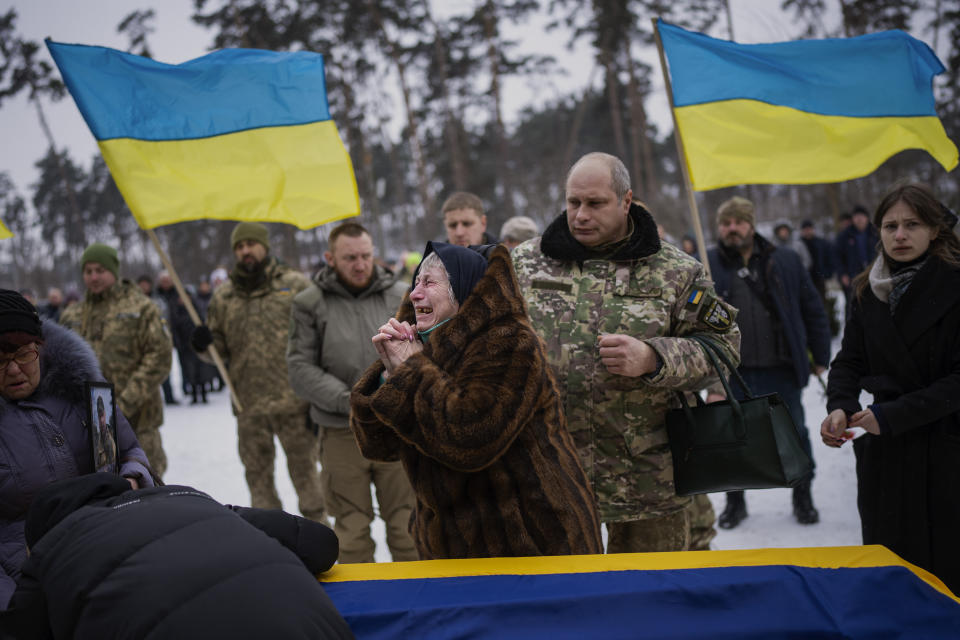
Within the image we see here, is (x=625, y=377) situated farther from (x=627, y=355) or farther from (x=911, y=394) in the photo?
(x=911, y=394)

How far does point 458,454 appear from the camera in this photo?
84.2 inches

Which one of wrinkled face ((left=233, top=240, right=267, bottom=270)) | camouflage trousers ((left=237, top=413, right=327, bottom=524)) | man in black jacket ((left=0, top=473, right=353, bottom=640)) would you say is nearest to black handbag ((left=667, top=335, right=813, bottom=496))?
man in black jacket ((left=0, top=473, right=353, bottom=640))

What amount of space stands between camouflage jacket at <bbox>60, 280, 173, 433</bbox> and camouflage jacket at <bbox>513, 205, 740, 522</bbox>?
3451 mm

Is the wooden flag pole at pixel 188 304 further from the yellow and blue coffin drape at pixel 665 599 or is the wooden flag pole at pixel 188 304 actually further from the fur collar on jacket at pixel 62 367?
the yellow and blue coffin drape at pixel 665 599

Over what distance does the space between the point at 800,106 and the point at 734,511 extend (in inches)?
113

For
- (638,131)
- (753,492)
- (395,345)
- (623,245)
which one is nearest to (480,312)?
(395,345)

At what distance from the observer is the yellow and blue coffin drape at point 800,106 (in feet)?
13.9

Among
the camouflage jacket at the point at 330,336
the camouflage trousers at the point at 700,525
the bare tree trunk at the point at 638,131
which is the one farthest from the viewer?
the bare tree trunk at the point at 638,131

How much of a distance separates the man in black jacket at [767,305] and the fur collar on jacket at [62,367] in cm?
407

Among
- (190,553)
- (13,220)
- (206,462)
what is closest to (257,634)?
(190,553)

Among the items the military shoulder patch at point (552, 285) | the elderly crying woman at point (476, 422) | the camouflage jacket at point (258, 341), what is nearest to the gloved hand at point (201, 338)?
the camouflage jacket at point (258, 341)

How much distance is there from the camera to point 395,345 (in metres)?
2.37

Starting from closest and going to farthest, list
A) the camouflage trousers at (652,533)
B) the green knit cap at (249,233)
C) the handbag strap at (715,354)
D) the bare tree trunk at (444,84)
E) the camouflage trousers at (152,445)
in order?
the handbag strap at (715,354) < the camouflage trousers at (652,533) < the camouflage trousers at (152,445) < the green knit cap at (249,233) < the bare tree trunk at (444,84)

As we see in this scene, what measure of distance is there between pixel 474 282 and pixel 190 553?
4.26 ft
